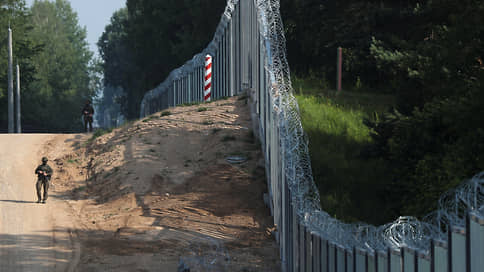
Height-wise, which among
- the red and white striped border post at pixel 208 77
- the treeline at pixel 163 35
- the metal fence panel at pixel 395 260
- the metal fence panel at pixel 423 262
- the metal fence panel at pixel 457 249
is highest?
the treeline at pixel 163 35

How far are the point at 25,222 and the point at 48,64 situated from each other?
73.8 m

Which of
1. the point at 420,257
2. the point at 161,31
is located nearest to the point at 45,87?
the point at 161,31

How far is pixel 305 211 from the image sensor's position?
802 cm

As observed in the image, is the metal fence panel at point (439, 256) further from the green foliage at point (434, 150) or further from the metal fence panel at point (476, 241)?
the green foliage at point (434, 150)

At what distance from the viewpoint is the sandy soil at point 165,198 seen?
10.8m

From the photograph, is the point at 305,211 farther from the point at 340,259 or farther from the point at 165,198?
the point at 165,198

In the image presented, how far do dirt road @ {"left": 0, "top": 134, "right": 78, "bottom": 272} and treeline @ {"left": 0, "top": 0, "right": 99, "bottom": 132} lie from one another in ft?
125

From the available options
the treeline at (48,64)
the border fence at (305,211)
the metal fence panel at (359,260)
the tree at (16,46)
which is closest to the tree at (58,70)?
the treeline at (48,64)

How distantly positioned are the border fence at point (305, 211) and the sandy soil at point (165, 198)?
548 mm

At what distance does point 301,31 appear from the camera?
29172 millimetres

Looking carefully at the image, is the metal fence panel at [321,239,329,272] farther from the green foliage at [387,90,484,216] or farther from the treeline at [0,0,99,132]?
the treeline at [0,0,99,132]

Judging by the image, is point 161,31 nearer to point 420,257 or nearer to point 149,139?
point 149,139

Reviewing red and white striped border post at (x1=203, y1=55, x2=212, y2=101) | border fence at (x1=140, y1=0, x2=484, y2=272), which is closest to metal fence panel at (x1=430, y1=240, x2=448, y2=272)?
border fence at (x1=140, y1=0, x2=484, y2=272)

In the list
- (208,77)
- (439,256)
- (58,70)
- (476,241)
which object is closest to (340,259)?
(439,256)
